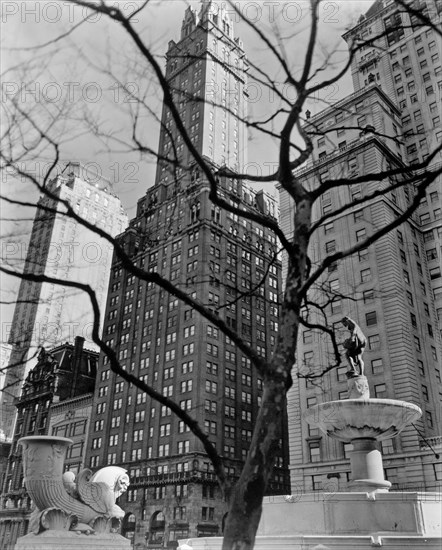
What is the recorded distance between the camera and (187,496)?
70.4 metres

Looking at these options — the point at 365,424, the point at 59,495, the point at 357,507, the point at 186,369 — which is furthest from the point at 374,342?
the point at 59,495

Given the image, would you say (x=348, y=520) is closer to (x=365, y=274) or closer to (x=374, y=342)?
(x=374, y=342)

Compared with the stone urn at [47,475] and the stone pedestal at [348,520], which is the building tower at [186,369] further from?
the stone urn at [47,475]

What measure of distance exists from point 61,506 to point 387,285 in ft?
146

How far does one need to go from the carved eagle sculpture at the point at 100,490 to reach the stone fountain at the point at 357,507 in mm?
2601

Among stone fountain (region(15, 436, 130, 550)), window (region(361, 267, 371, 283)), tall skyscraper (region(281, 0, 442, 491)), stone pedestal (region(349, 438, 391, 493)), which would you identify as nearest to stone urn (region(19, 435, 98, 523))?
stone fountain (region(15, 436, 130, 550))

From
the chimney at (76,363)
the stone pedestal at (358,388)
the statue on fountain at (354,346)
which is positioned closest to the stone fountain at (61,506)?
the stone pedestal at (358,388)

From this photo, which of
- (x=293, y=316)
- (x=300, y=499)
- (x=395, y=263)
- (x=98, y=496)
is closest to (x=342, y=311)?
(x=395, y=263)

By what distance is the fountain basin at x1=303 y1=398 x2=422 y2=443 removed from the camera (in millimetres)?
17078

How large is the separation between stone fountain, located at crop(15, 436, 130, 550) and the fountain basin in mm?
7622

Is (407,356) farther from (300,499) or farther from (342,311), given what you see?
(300,499)

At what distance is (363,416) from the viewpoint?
17109 millimetres

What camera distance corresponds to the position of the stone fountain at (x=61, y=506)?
1177 centimetres

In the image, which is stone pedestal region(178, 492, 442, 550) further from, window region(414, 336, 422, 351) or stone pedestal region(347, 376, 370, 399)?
window region(414, 336, 422, 351)
